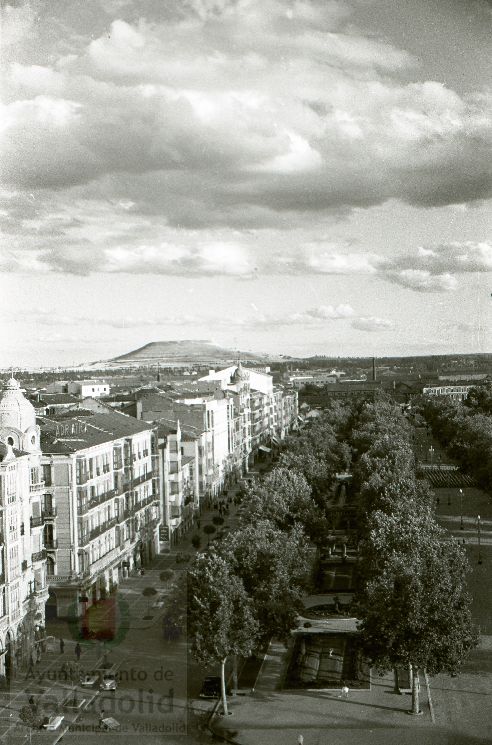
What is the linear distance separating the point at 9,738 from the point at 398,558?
18.5 metres

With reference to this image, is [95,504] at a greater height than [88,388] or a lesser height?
lesser

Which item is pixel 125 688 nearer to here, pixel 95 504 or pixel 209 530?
pixel 95 504

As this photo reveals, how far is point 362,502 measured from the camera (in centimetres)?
6397

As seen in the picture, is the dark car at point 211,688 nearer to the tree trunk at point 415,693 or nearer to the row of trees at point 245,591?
the row of trees at point 245,591

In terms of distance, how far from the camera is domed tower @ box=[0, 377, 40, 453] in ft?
157

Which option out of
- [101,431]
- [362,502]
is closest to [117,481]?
[101,431]

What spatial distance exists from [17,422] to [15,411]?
0.67 meters

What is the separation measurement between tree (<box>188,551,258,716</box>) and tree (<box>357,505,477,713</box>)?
17.7 ft

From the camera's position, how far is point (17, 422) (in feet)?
159

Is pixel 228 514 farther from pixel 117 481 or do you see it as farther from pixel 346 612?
pixel 346 612

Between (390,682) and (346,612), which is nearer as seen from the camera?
(390,682)

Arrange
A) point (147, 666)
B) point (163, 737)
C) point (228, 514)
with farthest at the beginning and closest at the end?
1. point (228, 514)
2. point (147, 666)
3. point (163, 737)

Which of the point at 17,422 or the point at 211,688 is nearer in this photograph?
the point at 211,688

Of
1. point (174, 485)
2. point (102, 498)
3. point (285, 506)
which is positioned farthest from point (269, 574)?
point (174, 485)
